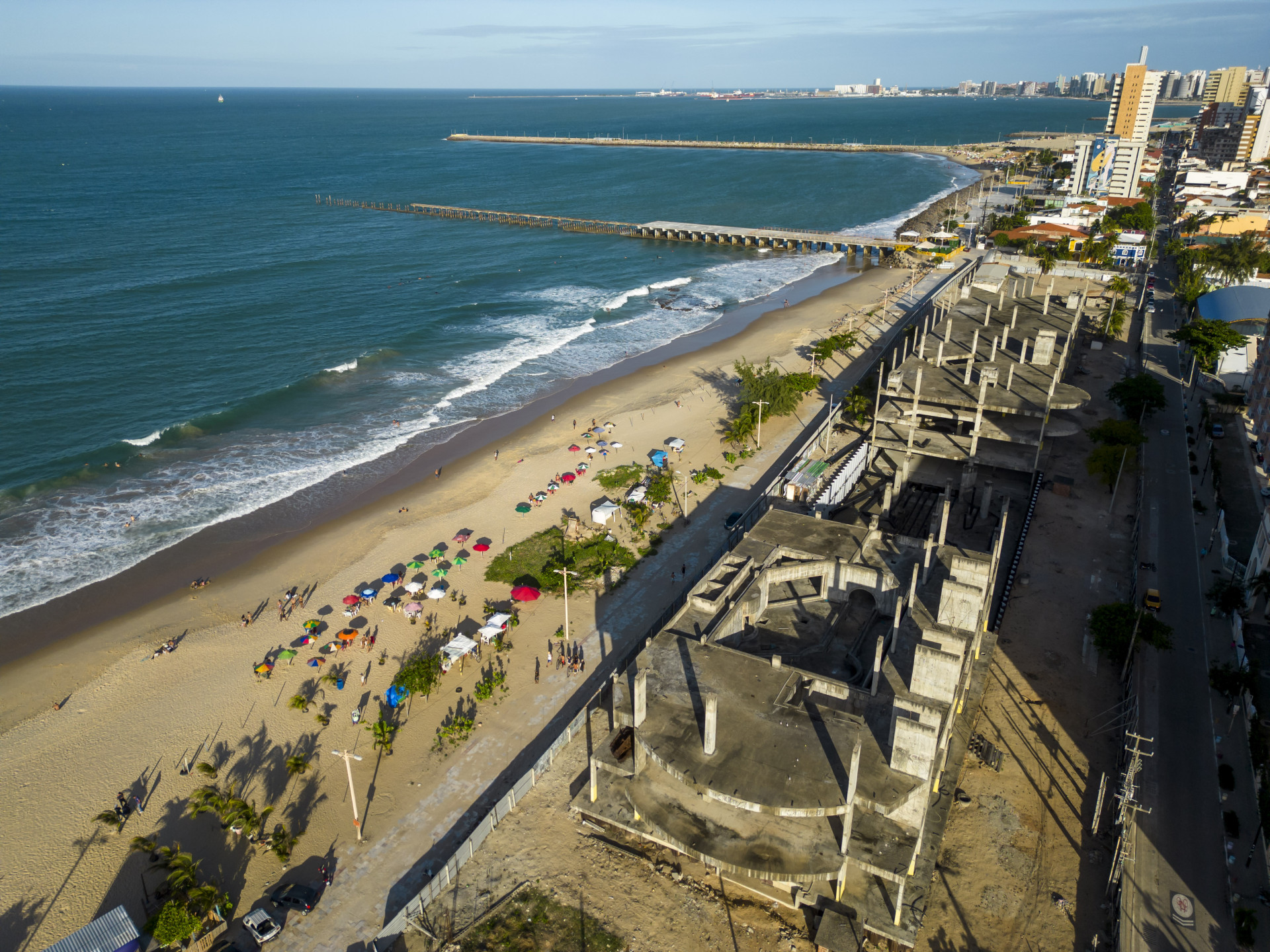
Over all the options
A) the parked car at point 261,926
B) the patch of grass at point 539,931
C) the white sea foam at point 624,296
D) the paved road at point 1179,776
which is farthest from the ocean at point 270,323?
the paved road at point 1179,776

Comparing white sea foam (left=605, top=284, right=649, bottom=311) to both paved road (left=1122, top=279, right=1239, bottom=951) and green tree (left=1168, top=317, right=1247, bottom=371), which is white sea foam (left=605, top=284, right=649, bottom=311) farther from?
paved road (left=1122, top=279, right=1239, bottom=951)

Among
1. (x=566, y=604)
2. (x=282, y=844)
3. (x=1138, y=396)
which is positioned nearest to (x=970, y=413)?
(x=1138, y=396)

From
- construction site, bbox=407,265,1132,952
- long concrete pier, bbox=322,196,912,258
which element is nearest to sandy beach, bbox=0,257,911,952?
construction site, bbox=407,265,1132,952

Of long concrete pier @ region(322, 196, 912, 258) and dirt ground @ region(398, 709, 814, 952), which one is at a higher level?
long concrete pier @ region(322, 196, 912, 258)

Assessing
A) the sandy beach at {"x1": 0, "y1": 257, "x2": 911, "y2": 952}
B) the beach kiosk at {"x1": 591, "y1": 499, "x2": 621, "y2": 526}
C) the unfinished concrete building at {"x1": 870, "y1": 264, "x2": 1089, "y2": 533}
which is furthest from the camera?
the beach kiosk at {"x1": 591, "y1": 499, "x2": 621, "y2": 526}

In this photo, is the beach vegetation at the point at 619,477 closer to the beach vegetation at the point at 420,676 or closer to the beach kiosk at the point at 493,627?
the beach kiosk at the point at 493,627

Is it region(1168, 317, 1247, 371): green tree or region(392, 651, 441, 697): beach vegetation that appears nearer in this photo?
region(392, 651, 441, 697): beach vegetation

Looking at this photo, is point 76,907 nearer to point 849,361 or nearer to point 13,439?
point 13,439
